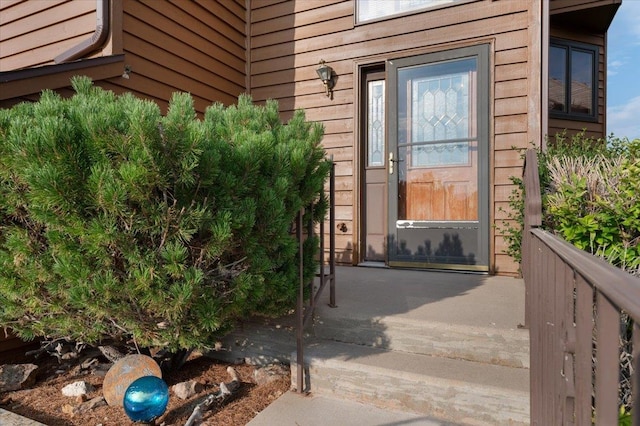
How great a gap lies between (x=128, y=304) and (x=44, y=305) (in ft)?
1.64

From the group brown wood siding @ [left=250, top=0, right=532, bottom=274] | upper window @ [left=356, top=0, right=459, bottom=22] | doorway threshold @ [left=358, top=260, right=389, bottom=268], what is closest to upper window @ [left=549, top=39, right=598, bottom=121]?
brown wood siding @ [left=250, top=0, right=532, bottom=274]

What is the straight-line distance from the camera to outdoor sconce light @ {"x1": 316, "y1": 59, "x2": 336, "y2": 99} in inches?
167

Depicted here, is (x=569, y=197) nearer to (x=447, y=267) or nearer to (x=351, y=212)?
(x=447, y=267)

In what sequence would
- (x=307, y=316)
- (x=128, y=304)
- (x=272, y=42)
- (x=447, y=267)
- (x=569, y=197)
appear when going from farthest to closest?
(x=272, y=42) < (x=447, y=267) < (x=307, y=316) < (x=569, y=197) < (x=128, y=304)

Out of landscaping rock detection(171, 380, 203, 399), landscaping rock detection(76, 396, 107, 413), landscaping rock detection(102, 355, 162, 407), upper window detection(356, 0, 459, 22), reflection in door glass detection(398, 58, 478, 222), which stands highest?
upper window detection(356, 0, 459, 22)

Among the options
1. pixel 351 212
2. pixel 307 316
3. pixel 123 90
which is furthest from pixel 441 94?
pixel 123 90

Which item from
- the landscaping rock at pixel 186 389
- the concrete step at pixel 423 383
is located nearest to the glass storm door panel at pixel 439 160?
the concrete step at pixel 423 383

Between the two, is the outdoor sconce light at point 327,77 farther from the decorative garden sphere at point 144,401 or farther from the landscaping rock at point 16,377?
the landscaping rock at point 16,377

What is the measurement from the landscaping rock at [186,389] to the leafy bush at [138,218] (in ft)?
1.31

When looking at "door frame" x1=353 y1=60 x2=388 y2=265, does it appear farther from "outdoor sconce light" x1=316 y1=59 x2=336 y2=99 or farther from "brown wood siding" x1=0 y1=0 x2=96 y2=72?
"brown wood siding" x1=0 y1=0 x2=96 y2=72

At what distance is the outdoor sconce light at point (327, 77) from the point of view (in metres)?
4.23

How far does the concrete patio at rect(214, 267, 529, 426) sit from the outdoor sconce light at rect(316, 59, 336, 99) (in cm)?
246

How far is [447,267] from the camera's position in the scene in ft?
12.3

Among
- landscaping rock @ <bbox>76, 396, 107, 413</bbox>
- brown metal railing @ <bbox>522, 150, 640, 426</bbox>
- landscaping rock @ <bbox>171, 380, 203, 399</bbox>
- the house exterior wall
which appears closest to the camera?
brown metal railing @ <bbox>522, 150, 640, 426</bbox>
